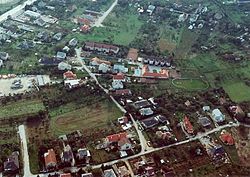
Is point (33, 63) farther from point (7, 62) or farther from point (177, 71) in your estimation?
point (177, 71)

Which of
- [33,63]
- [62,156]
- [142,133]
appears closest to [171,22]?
[33,63]

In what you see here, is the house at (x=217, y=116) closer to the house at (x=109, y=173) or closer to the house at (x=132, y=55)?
the house at (x=109, y=173)

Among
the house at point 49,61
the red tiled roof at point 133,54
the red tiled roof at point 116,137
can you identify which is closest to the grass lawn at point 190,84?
the red tiled roof at point 133,54

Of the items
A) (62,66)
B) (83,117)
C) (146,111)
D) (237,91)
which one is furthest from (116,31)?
(83,117)

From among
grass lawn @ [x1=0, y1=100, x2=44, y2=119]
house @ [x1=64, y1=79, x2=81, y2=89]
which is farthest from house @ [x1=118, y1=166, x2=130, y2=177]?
house @ [x1=64, y1=79, x2=81, y2=89]

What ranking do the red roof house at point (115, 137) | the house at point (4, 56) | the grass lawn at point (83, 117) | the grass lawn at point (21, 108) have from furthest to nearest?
1. the house at point (4, 56)
2. the grass lawn at point (21, 108)
3. the grass lawn at point (83, 117)
4. the red roof house at point (115, 137)

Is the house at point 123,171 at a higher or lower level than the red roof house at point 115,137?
lower

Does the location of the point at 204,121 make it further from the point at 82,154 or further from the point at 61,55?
the point at 61,55
